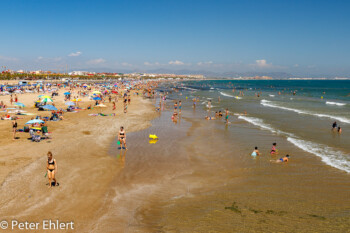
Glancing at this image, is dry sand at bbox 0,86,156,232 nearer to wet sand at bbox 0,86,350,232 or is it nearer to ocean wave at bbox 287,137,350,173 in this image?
wet sand at bbox 0,86,350,232

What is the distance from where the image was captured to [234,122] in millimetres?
25859

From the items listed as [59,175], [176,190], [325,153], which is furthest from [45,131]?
[325,153]

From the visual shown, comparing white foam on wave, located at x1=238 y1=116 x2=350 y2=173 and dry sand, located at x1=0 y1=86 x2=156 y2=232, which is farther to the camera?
white foam on wave, located at x1=238 y1=116 x2=350 y2=173

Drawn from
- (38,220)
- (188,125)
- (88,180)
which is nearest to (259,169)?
(88,180)

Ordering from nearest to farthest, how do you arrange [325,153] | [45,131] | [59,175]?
[59,175] < [325,153] < [45,131]

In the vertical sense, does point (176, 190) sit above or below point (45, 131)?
below

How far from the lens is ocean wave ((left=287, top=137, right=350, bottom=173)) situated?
12.9m

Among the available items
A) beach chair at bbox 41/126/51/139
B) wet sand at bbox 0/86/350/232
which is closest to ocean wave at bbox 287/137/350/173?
wet sand at bbox 0/86/350/232

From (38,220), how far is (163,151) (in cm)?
842

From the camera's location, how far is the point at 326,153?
590 inches

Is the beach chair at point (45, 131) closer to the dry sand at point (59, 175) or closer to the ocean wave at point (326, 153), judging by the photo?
the dry sand at point (59, 175)

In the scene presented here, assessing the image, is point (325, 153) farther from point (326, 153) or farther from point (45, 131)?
point (45, 131)

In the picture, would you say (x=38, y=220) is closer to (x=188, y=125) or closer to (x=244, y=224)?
(x=244, y=224)

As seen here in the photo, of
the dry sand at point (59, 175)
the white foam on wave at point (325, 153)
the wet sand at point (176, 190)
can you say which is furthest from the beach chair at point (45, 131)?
the white foam on wave at point (325, 153)
